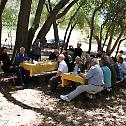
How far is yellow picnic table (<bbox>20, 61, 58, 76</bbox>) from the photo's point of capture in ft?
42.8

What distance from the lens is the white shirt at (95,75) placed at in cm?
1052

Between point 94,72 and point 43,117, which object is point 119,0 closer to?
point 94,72

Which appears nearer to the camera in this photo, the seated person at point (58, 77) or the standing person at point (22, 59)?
the seated person at point (58, 77)

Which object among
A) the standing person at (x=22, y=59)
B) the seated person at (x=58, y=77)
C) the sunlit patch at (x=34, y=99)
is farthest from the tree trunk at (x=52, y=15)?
the sunlit patch at (x=34, y=99)

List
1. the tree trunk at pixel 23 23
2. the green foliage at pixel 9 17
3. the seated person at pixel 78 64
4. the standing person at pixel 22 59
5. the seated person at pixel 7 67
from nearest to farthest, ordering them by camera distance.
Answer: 1. the seated person at pixel 78 64
2. the seated person at pixel 7 67
3. the standing person at pixel 22 59
4. the tree trunk at pixel 23 23
5. the green foliage at pixel 9 17

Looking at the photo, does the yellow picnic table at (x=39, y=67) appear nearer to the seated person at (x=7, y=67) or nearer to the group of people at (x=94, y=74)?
the seated person at (x=7, y=67)

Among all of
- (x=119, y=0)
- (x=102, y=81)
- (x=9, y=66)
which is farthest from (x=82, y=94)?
(x=119, y=0)

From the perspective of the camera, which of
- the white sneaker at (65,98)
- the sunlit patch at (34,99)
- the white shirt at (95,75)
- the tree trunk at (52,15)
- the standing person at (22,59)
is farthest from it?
the tree trunk at (52,15)

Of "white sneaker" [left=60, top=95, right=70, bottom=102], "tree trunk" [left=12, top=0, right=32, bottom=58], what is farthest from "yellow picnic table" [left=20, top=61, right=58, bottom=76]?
"white sneaker" [left=60, top=95, right=70, bottom=102]

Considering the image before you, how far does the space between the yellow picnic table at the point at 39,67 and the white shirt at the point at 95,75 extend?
3129 mm

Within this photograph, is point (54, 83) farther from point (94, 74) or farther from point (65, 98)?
point (94, 74)

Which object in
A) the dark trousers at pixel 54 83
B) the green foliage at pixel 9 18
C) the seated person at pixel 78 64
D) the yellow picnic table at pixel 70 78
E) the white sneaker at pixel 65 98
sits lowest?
the white sneaker at pixel 65 98

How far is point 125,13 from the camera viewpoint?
24.8 metres

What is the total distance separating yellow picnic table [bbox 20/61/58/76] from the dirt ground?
0.71m
